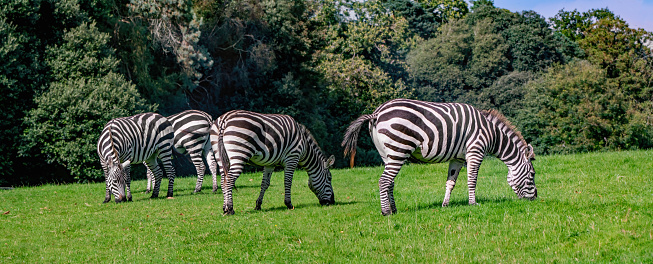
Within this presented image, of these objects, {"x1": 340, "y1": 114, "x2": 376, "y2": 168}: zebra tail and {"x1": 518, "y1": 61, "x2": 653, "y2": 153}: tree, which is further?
{"x1": 518, "y1": 61, "x2": 653, "y2": 153}: tree

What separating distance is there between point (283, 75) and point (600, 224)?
34.6 m

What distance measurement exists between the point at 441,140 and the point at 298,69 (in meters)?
31.7

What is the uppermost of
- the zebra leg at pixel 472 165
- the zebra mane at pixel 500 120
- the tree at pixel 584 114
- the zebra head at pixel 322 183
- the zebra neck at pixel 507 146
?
the tree at pixel 584 114

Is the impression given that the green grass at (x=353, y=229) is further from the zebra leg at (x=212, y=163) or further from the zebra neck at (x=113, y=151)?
the zebra leg at (x=212, y=163)

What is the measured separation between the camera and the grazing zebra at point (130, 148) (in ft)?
55.9

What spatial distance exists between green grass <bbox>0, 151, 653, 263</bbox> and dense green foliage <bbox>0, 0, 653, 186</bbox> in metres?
11.2

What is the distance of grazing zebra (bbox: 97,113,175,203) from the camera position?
17031 millimetres

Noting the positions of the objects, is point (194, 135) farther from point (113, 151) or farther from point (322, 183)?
point (322, 183)

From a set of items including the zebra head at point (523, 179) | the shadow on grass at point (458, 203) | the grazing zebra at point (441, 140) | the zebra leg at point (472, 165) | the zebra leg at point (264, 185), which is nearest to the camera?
the grazing zebra at point (441, 140)

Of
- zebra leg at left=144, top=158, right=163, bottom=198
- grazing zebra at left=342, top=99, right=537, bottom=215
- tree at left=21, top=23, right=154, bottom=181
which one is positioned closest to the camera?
grazing zebra at left=342, top=99, right=537, bottom=215

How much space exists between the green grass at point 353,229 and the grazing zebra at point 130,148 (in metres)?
0.75

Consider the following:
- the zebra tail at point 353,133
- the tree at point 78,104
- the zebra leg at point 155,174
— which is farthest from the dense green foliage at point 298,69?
the zebra tail at point 353,133

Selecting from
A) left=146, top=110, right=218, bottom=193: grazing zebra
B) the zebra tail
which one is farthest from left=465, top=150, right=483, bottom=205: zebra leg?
left=146, top=110, right=218, bottom=193: grazing zebra

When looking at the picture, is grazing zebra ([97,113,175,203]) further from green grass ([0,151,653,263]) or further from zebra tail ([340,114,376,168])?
zebra tail ([340,114,376,168])
